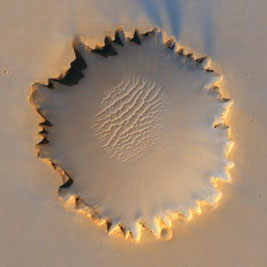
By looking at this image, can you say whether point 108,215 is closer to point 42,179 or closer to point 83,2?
point 42,179

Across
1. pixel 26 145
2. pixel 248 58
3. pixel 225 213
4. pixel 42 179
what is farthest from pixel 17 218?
pixel 248 58

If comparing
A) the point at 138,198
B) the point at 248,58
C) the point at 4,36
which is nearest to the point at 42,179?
the point at 138,198

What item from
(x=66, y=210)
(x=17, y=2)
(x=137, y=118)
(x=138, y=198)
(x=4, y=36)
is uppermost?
(x=17, y=2)

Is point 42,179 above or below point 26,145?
below

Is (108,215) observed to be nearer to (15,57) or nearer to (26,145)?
(26,145)

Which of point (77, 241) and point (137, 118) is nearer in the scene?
point (137, 118)

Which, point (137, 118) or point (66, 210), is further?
point (66, 210)
